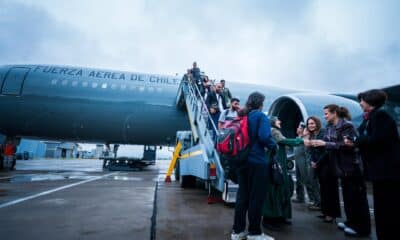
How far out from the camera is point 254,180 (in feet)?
8.65

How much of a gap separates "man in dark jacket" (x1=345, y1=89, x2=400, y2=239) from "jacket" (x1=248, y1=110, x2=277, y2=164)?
791mm

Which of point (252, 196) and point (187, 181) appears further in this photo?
point (187, 181)

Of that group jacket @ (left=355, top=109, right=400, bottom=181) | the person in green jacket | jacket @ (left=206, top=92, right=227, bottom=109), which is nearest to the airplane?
jacket @ (left=206, top=92, right=227, bottom=109)

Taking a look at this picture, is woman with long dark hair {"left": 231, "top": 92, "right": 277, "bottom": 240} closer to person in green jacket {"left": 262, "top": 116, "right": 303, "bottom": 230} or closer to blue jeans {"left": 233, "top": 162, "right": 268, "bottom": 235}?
blue jeans {"left": 233, "top": 162, "right": 268, "bottom": 235}

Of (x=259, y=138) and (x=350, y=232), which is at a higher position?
(x=259, y=138)

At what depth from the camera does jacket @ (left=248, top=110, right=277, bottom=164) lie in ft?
8.57

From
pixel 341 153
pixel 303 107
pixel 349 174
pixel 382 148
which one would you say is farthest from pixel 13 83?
pixel 382 148

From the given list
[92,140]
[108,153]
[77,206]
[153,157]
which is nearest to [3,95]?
[92,140]

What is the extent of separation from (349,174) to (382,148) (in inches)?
29.1

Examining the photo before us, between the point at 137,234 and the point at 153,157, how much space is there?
11.5 m

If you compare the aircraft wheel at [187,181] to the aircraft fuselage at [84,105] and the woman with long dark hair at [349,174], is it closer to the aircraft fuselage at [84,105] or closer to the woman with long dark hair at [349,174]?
the woman with long dark hair at [349,174]

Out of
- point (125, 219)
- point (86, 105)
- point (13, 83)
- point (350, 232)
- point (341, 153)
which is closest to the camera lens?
point (350, 232)

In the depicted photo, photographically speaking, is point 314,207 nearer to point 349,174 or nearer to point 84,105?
point 349,174

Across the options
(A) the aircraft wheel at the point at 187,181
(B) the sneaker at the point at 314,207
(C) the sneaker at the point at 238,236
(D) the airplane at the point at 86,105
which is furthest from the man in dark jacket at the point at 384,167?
(D) the airplane at the point at 86,105
